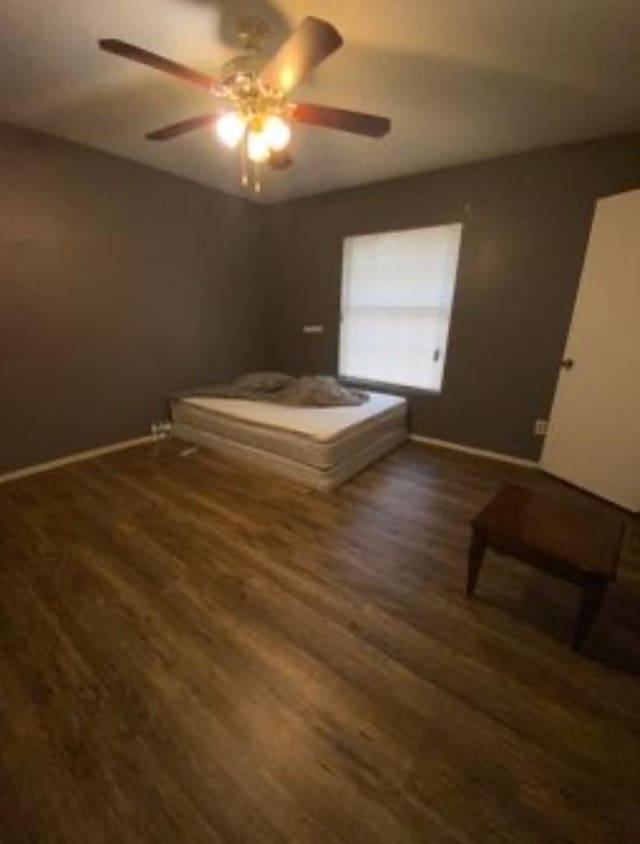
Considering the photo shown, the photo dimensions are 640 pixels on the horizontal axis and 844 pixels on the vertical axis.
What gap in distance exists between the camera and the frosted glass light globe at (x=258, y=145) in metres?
1.77

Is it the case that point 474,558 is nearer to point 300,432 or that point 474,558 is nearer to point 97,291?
point 300,432

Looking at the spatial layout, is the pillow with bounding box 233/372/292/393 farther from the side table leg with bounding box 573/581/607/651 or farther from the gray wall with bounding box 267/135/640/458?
the side table leg with bounding box 573/581/607/651

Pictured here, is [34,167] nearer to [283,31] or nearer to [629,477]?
[283,31]

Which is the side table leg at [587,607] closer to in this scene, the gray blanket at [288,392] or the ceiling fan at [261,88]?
the ceiling fan at [261,88]

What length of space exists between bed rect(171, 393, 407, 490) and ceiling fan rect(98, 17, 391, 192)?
172cm

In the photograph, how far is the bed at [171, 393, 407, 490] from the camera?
283 cm

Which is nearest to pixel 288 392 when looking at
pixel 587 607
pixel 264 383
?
pixel 264 383

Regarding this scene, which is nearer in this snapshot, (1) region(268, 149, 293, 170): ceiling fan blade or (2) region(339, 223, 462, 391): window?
(1) region(268, 149, 293, 170): ceiling fan blade

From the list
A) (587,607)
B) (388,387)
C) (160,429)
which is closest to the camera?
(587,607)

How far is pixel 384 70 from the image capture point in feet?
6.34

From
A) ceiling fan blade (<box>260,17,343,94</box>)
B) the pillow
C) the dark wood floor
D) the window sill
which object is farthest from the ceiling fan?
the window sill

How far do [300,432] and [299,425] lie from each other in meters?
0.12

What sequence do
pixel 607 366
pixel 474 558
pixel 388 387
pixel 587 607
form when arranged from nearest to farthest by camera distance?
pixel 587 607
pixel 474 558
pixel 607 366
pixel 388 387

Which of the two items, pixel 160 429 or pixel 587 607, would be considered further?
pixel 160 429
